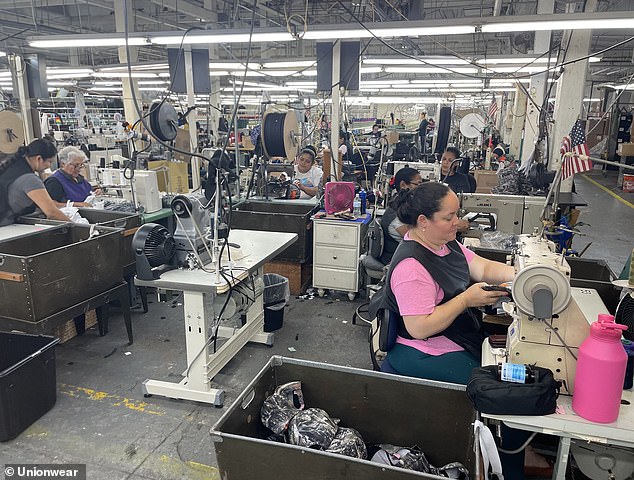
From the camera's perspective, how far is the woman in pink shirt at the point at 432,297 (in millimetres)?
1924

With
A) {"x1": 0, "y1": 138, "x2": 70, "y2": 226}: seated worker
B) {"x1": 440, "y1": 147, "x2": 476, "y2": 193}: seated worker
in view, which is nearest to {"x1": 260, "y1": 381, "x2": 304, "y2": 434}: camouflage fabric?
{"x1": 0, "y1": 138, "x2": 70, "y2": 226}: seated worker

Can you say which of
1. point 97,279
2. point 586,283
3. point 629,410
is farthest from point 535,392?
point 97,279

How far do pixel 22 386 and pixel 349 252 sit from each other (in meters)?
2.56

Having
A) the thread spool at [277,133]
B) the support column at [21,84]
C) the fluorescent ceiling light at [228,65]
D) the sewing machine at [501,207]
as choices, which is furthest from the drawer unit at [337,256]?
the support column at [21,84]

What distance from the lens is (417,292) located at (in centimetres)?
193

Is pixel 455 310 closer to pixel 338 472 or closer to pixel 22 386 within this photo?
pixel 338 472

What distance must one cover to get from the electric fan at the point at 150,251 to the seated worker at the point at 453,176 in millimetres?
2958

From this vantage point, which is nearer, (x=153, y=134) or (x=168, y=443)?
(x=168, y=443)

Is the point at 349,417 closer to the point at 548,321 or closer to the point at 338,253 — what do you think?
the point at 548,321

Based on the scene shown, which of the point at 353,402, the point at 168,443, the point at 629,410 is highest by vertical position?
the point at 629,410

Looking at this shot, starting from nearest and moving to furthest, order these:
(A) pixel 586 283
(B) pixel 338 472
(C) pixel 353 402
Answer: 1. (B) pixel 338 472
2. (C) pixel 353 402
3. (A) pixel 586 283

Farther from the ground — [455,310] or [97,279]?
[455,310]

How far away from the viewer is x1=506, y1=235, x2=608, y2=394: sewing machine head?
1564mm

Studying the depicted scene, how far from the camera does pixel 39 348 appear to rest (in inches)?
103
